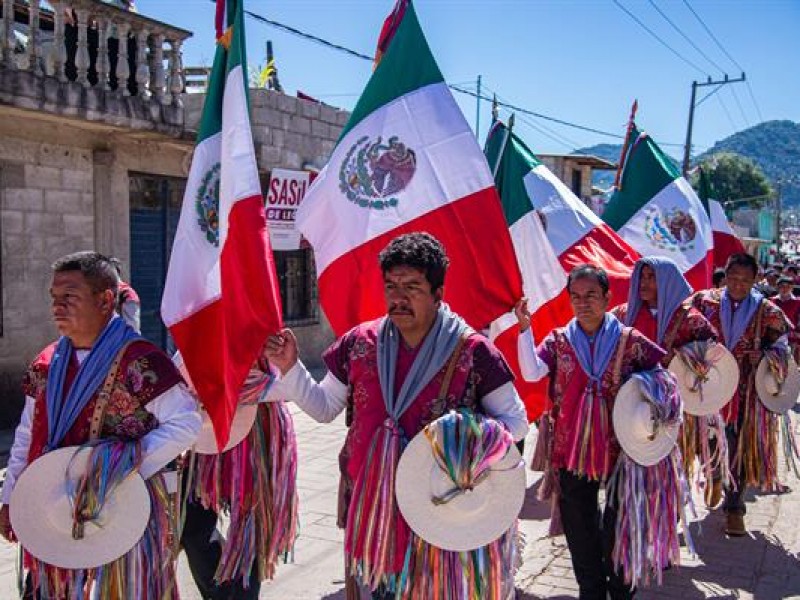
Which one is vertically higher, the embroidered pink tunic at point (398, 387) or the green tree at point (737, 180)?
the green tree at point (737, 180)

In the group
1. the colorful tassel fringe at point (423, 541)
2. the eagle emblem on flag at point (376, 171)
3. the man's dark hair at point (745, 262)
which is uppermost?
the eagle emblem on flag at point (376, 171)

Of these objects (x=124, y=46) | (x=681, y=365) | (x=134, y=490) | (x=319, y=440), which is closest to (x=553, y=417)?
(x=681, y=365)

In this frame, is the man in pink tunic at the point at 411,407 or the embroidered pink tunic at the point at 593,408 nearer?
the man in pink tunic at the point at 411,407

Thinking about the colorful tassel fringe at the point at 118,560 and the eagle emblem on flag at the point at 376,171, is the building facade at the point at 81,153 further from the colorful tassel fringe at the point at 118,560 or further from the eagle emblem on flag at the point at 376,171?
the colorful tassel fringe at the point at 118,560

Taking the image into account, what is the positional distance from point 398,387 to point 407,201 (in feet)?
4.77

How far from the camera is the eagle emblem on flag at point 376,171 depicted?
4.06 m

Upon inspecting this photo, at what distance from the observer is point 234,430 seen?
3.49m

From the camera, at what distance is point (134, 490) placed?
2715mm

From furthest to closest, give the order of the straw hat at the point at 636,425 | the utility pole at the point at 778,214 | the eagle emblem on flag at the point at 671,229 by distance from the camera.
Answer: the utility pole at the point at 778,214 → the eagle emblem on flag at the point at 671,229 → the straw hat at the point at 636,425

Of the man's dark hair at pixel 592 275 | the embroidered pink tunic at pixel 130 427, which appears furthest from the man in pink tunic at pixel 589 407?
the embroidered pink tunic at pixel 130 427

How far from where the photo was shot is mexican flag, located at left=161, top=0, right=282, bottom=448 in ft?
10.6

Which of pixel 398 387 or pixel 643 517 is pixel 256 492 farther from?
pixel 643 517

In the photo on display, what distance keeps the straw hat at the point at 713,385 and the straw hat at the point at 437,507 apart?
8.27 feet

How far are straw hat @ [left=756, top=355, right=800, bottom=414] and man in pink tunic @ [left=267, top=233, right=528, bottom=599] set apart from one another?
3.23 metres
